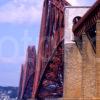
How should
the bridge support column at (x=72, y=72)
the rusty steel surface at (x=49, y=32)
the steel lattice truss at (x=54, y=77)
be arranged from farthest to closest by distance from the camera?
the steel lattice truss at (x=54, y=77)
the rusty steel surface at (x=49, y=32)
the bridge support column at (x=72, y=72)

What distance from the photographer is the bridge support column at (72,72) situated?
3747 cm

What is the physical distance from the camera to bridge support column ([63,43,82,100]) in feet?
123

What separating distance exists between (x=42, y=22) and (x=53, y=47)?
4972mm

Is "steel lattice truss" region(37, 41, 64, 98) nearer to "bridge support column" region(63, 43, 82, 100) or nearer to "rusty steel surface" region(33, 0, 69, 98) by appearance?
"rusty steel surface" region(33, 0, 69, 98)

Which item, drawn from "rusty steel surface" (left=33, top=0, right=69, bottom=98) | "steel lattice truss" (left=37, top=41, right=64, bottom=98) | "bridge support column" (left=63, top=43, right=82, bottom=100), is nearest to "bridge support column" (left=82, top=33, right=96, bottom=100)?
"bridge support column" (left=63, top=43, right=82, bottom=100)

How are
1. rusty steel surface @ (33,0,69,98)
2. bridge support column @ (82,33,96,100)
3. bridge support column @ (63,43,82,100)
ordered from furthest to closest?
rusty steel surface @ (33,0,69,98) → bridge support column @ (63,43,82,100) → bridge support column @ (82,33,96,100)

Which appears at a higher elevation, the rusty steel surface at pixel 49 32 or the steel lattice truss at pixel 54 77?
the rusty steel surface at pixel 49 32

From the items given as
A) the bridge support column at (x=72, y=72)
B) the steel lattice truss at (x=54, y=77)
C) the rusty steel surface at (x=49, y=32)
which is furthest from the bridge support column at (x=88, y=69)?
the steel lattice truss at (x=54, y=77)

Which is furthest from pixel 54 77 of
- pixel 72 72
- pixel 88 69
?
pixel 88 69

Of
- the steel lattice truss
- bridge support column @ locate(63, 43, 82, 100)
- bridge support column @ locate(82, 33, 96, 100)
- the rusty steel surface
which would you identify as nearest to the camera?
bridge support column @ locate(82, 33, 96, 100)

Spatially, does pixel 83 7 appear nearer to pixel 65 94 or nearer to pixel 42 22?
pixel 65 94

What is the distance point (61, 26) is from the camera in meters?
45.2

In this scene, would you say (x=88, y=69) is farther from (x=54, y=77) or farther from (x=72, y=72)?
(x=54, y=77)

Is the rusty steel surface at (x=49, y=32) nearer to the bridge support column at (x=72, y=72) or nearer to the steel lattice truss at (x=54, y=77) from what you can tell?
the steel lattice truss at (x=54, y=77)
